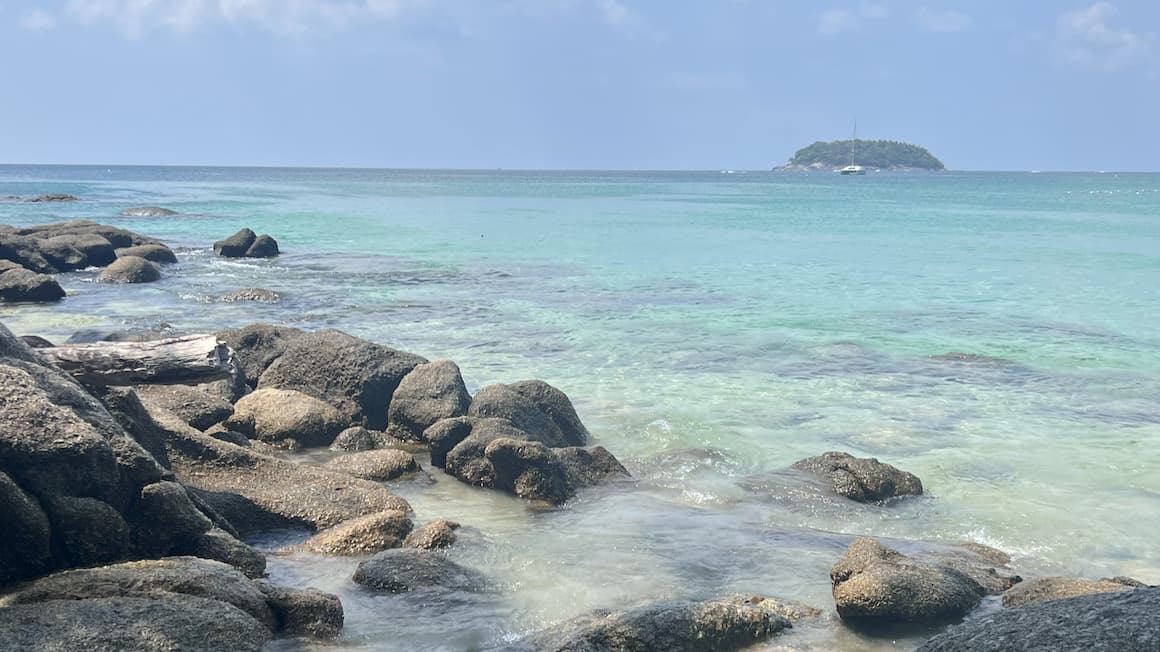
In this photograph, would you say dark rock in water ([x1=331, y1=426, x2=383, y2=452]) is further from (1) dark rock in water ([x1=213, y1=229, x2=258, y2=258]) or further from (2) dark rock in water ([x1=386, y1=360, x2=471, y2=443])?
(1) dark rock in water ([x1=213, y1=229, x2=258, y2=258])

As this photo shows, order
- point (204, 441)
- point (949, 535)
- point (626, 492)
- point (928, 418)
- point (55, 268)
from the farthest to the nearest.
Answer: point (55, 268) → point (928, 418) → point (626, 492) → point (949, 535) → point (204, 441)

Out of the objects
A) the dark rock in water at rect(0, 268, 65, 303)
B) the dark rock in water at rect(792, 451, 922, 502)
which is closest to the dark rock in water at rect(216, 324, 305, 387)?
the dark rock in water at rect(792, 451, 922, 502)

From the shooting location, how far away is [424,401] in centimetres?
1068

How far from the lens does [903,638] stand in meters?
6.10

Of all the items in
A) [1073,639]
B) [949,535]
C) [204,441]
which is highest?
[1073,639]

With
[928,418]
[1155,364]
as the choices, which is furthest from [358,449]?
[1155,364]

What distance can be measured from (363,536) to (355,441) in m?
2.99

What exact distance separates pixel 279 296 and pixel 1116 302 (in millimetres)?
18540

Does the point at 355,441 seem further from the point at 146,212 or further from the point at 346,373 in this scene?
the point at 146,212

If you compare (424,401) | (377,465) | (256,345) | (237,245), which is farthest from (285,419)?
(237,245)

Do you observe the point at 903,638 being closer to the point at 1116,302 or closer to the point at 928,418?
the point at 928,418

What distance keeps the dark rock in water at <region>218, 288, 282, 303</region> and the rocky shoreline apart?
442 inches

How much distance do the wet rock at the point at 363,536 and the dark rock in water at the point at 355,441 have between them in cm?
263

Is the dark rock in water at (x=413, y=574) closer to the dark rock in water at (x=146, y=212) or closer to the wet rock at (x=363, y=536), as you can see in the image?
the wet rock at (x=363, y=536)
